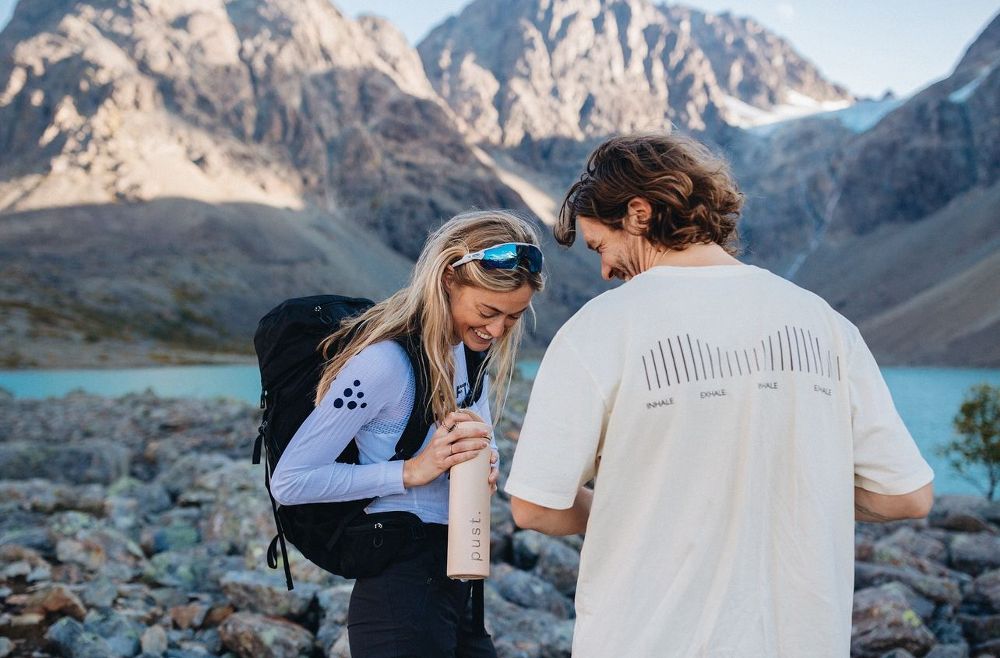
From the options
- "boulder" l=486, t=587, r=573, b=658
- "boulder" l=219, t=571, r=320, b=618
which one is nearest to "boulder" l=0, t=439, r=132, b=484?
"boulder" l=219, t=571, r=320, b=618

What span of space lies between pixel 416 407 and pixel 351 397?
24cm

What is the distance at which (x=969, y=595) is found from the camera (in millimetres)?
8055

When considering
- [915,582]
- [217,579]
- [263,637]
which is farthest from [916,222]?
[263,637]

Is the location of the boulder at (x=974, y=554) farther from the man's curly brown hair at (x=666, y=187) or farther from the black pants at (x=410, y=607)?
the man's curly brown hair at (x=666, y=187)

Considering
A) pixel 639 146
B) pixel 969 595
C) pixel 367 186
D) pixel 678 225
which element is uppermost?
pixel 367 186

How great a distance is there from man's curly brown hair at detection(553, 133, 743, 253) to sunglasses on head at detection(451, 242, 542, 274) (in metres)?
0.56

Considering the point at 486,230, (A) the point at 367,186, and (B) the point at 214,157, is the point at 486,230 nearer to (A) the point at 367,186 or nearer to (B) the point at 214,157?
(B) the point at 214,157

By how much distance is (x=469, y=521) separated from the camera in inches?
104

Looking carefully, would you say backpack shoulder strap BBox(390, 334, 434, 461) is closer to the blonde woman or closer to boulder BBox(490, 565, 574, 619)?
the blonde woman

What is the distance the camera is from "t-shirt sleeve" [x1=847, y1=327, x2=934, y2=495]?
85.4 inches

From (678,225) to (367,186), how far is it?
147m

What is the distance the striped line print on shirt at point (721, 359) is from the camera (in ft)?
6.46

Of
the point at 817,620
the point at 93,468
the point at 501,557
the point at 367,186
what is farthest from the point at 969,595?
the point at 367,186

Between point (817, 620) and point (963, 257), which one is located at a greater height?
point (963, 257)
